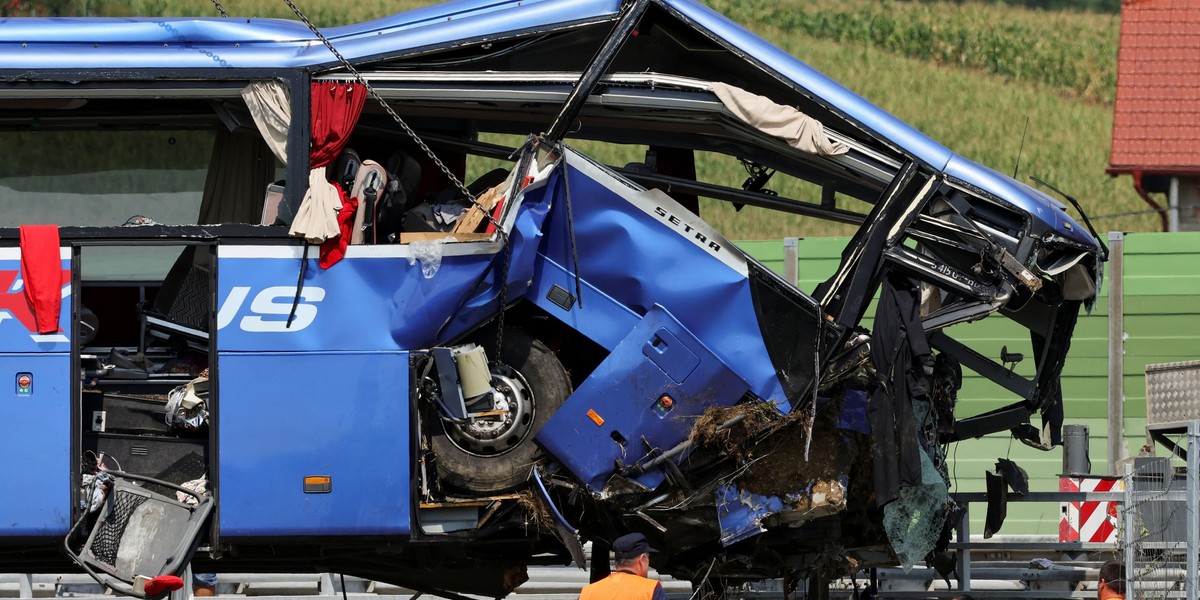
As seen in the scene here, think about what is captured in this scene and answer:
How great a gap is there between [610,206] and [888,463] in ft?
6.26

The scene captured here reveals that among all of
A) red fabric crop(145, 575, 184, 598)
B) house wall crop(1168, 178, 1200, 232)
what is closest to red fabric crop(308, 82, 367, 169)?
red fabric crop(145, 575, 184, 598)

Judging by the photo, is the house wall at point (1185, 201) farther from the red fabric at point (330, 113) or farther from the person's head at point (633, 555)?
the person's head at point (633, 555)

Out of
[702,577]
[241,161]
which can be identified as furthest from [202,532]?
[702,577]

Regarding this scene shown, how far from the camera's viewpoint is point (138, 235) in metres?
7.50

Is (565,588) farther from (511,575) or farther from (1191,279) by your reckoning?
(1191,279)

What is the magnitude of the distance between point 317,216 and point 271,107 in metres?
0.66

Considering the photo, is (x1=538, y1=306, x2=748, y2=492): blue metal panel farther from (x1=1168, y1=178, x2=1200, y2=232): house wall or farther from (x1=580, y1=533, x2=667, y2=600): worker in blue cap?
(x1=1168, y1=178, x2=1200, y2=232): house wall

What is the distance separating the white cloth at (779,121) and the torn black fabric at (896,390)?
871 millimetres

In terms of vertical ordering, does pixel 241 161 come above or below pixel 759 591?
above

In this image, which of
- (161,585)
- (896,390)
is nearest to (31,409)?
(161,585)

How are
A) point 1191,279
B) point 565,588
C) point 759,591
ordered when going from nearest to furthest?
point 759,591 < point 565,588 < point 1191,279

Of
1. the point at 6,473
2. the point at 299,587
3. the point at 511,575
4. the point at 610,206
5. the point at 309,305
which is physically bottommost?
the point at 299,587

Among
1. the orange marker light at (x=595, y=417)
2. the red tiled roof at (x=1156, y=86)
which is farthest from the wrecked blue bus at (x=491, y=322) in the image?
the red tiled roof at (x=1156, y=86)

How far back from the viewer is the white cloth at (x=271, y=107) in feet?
24.8
